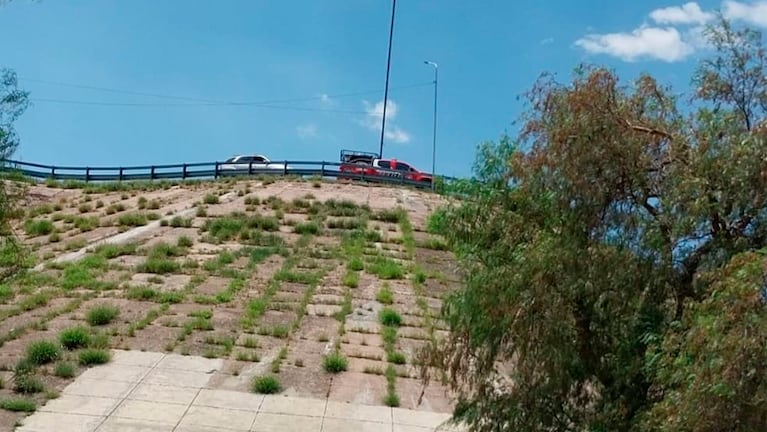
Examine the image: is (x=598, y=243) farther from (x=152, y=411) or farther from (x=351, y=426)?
(x=152, y=411)

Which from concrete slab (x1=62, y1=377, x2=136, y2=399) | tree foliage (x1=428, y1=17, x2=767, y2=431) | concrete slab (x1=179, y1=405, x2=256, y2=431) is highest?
tree foliage (x1=428, y1=17, x2=767, y2=431)

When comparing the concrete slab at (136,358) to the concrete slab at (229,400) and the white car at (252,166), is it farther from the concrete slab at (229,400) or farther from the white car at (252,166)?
the white car at (252,166)

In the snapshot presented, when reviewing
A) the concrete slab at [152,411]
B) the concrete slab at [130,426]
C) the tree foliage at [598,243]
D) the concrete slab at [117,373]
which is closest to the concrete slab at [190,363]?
the concrete slab at [117,373]

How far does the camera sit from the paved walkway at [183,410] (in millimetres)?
9664

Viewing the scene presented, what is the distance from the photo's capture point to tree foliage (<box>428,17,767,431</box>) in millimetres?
6203

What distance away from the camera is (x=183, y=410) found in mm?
10250

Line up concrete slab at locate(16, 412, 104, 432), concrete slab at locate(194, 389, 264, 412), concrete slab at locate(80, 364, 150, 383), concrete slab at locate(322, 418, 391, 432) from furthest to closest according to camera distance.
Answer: concrete slab at locate(80, 364, 150, 383)
concrete slab at locate(194, 389, 264, 412)
concrete slab at locate(322, 418, 391, 432)
concrete slab at locate(16, 412, 104, 432)

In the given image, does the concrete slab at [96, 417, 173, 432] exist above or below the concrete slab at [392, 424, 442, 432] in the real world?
below

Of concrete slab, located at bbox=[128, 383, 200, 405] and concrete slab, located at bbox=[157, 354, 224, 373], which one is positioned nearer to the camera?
concrete slab, located at bbox=[128, 383, 200, 405]

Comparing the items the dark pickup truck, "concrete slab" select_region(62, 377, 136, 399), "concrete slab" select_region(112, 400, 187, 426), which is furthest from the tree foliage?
the dark pickup truck

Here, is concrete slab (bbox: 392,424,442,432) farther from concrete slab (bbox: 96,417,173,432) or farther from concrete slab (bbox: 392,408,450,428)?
concrete slab (bbox: 96,417,173,432)

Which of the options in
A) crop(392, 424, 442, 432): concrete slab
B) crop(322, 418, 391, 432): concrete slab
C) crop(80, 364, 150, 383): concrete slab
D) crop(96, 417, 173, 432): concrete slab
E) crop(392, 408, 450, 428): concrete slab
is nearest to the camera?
crop(96, 417, 173, 432): concrete slab

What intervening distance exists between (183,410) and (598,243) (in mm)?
5936

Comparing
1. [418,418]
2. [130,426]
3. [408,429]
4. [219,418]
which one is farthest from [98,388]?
[418,418]
